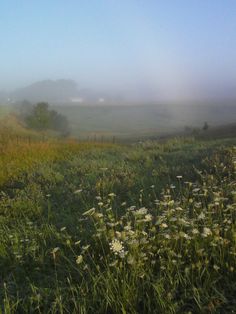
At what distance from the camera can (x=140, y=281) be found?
365 centimetres

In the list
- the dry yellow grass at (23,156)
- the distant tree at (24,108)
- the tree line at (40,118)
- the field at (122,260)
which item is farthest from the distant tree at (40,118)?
the field at (122,260)

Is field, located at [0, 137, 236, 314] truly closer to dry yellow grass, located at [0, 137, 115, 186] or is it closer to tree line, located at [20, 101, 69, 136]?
dry yellow grass, located at [0, 137, 115, 186]

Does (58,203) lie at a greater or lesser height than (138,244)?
lesser

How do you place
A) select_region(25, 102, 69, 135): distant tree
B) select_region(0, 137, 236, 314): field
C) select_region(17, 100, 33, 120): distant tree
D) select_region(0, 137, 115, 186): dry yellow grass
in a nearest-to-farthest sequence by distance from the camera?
select_region(0, 137, 236, 314): field, select_region(0, 137, 115, 186): dry yellow grass, select_region(25, 102, 69, 135): distant tree, select_region(17, 100, 33, 120): distant tree

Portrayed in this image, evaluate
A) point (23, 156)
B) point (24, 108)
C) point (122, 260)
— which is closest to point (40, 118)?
point (24, 108)

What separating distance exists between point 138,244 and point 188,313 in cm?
79

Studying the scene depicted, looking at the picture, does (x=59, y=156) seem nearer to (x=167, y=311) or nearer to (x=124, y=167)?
(x=124, y=167)

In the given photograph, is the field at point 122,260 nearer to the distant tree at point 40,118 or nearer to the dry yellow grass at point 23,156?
the dry yellow grass at point 23,156

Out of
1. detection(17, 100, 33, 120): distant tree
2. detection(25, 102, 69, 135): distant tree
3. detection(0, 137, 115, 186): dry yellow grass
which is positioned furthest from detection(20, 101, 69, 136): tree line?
detection(0, 137, 115, 186): dry yellow grass

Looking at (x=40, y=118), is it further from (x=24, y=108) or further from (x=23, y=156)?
(x=23, y=156)

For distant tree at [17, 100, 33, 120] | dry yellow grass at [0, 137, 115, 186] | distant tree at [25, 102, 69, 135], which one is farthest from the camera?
distant tree at [17, 100, 33, 120]

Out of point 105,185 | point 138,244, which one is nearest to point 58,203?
point 105,185

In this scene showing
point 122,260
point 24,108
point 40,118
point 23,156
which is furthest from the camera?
point 24,108

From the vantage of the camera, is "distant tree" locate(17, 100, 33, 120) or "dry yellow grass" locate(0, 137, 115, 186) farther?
"distant tree" locate(17, 100, 33, 120)
